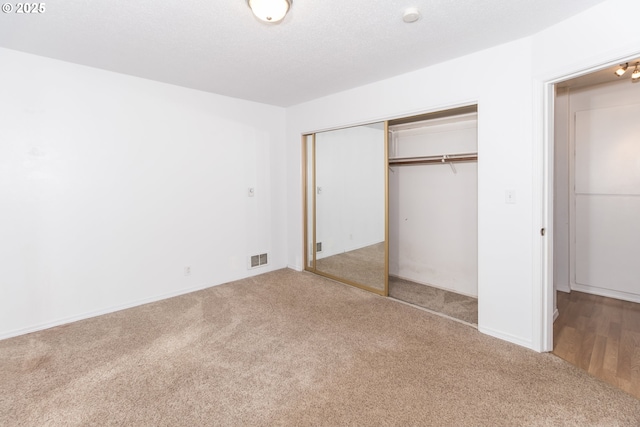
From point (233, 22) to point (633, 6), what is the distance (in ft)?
8.42

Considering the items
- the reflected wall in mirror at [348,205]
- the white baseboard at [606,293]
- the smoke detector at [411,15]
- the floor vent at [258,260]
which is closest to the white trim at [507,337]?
the reflected wall in mirror at [348,205]

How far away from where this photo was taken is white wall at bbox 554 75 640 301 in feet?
11.2

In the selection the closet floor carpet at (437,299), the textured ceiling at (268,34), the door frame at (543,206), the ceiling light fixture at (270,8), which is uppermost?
the textured ceiling at (268,34)

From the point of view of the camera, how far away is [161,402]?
191cm

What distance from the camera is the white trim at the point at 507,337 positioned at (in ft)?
8.20

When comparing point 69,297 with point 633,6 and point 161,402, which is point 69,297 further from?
point 633,6

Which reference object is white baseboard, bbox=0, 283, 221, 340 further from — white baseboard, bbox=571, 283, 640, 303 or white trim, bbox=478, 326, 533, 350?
white baseboard, bbox=571, 283, 640, 303

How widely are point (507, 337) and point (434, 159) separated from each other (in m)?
2.04

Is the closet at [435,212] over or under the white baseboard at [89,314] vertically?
over

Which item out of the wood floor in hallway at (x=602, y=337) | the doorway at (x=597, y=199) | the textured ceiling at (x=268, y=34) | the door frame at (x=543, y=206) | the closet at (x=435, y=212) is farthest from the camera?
the closet at (x=435, y=212)

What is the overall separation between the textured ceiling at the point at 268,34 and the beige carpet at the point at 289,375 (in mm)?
2511

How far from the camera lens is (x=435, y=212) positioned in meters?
3.92

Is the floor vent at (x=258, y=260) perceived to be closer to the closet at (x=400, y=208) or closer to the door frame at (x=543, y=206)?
the closet at (x=400, y=208)

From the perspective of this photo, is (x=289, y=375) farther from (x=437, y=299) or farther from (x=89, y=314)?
(x=89, y=314)
